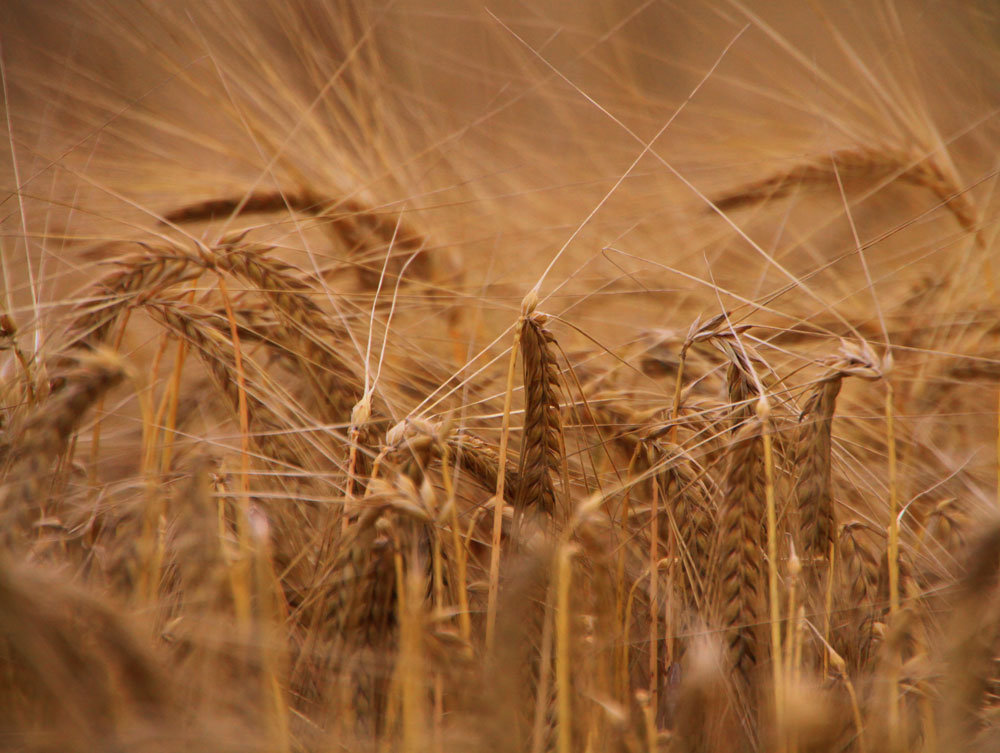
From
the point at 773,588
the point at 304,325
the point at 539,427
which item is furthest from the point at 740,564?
the point at 304,325

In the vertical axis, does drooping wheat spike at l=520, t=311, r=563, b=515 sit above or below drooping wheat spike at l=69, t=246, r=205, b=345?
below

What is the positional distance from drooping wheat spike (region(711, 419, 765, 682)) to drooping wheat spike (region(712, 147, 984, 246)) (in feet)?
2.05

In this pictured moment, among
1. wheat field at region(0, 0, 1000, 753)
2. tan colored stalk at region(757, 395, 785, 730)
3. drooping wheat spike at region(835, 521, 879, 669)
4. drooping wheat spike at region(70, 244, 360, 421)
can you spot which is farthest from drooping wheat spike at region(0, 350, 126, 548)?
drooping wheat spike at region(835, 521, 879, 669)

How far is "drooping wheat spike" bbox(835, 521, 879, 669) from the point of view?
521 millimetres

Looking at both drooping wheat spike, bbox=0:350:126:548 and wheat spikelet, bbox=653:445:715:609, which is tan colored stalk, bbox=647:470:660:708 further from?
drooping wheat spike, bbox=0:350:126:548

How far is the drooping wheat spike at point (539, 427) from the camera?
49 cm

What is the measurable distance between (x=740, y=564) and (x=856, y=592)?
0.19 m

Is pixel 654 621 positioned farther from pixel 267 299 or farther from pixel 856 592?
pixel 267 299

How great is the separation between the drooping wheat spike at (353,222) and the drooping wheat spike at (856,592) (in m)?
0.58

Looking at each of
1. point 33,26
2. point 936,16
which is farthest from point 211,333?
point 936,16

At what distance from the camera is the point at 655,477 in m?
0.52

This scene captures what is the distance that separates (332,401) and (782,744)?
17.9 inches

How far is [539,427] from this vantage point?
49cm

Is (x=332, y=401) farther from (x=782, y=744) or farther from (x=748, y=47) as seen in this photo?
(x=748, y=47)
